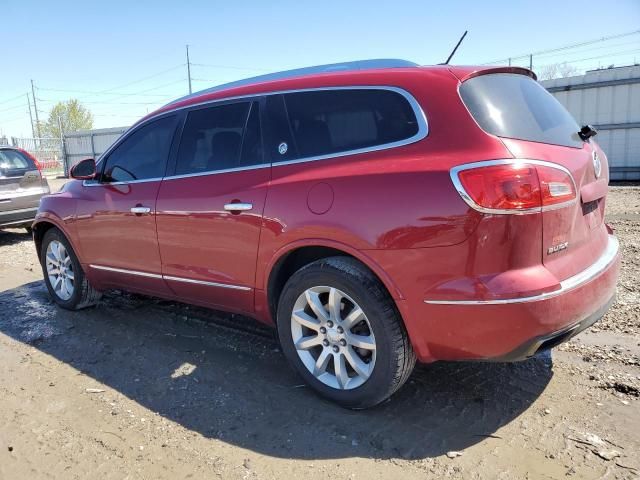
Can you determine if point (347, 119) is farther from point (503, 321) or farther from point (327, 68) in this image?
point (503, 321)

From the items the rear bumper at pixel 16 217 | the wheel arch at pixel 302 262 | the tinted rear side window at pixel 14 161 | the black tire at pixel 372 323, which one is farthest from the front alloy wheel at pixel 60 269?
the tinted rear side window at pixel 14 161

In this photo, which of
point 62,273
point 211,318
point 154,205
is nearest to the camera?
point 154,205

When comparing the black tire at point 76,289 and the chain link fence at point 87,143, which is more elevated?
the chain link fence at point 87,143

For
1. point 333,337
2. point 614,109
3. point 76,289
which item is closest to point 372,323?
point 333,337

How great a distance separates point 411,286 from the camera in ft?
8.55

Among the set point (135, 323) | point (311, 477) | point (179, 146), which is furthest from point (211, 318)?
point (311, 477)

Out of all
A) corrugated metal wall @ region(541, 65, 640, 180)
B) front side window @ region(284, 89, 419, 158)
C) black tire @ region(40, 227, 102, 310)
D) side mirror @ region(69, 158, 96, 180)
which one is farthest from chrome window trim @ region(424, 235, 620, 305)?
corrugated metal wall @ region(541, 65, 640, 180)

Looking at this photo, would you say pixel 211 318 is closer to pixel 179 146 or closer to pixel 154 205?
pixel 154 205

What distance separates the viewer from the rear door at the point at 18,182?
28.7 ft

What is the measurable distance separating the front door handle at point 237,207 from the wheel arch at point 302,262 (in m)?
0.36

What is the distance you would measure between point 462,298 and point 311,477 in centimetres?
113

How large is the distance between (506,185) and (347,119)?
3.33 feet

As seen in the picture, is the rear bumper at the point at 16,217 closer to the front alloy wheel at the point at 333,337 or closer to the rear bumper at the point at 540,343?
the front alloy wheel at the point at 333,337

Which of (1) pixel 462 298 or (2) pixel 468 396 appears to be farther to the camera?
(2) pixel 468 396
